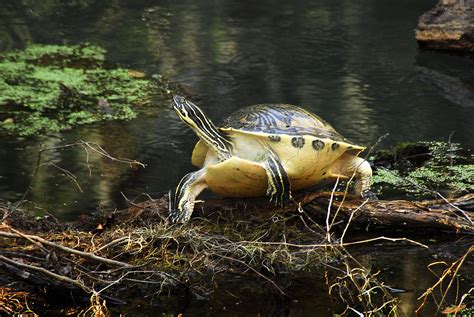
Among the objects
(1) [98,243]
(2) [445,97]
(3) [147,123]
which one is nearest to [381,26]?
(2) [445,97]

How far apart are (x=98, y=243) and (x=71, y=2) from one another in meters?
7.09

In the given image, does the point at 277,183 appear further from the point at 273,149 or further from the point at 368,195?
the point at 368,195

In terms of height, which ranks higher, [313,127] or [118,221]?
[313,127]

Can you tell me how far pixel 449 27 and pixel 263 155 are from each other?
4371mm

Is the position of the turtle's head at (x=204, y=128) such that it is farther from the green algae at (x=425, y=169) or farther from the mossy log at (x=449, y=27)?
the mossy log at (x=449, y=27)

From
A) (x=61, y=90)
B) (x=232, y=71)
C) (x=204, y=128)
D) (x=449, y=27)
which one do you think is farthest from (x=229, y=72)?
(x=204, y=128)

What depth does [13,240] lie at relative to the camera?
290 cm

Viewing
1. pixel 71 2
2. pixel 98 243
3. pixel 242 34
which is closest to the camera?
pixel 98 243

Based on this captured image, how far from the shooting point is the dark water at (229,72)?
4.22 m

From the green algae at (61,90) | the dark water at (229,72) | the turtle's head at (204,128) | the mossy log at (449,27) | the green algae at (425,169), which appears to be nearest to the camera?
the turtle's head at (204,128)

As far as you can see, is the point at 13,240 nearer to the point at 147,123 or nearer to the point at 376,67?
the point at 147,123

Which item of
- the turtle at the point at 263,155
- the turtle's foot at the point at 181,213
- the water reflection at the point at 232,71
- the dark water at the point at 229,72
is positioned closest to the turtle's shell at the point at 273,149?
the turtle at the point at 263,155

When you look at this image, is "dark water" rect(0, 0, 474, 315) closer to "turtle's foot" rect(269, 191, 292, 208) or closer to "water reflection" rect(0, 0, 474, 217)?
"water reflection" rect(0, 0, 474, 217)

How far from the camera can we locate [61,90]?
19.2 feet
